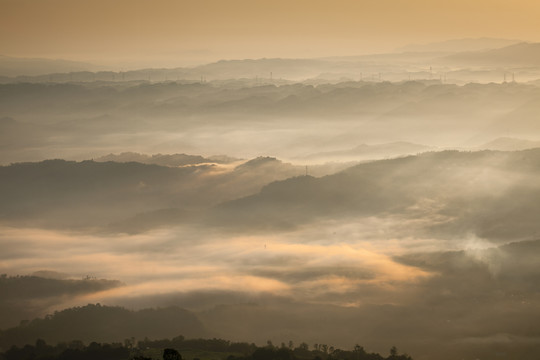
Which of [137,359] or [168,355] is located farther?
[168,355]

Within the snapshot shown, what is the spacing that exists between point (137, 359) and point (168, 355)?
1091cm

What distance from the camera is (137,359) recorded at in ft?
456

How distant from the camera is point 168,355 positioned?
148875mm
